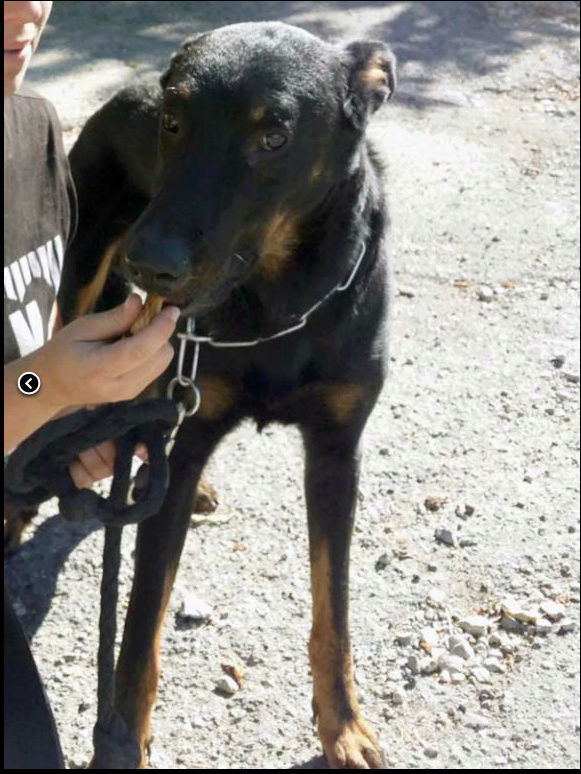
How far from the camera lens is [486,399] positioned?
4.23 m

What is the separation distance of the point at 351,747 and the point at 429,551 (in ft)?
2.69

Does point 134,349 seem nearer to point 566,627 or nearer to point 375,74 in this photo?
point 375,74

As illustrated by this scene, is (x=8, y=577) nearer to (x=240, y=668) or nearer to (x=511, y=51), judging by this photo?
(x=240, y=668)

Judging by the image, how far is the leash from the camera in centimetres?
210

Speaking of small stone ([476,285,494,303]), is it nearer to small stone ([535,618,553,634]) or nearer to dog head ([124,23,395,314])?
small stone ([535,618,553,634])

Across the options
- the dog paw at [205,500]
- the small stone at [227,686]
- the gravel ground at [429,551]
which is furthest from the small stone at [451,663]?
the dog paw at [205,500]

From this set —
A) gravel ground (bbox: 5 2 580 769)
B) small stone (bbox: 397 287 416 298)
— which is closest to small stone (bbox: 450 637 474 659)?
gravel ground (bbox: 5 2 580 769)

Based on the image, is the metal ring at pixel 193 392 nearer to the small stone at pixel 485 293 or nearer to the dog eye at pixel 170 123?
the dog eye at pixel 170 123

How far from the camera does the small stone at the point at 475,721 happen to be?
302 centimetres

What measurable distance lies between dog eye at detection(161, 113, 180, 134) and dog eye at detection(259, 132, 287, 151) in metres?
0.18

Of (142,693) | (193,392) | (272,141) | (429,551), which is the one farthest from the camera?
(429,551)

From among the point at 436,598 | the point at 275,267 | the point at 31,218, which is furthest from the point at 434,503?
the point at 31,218

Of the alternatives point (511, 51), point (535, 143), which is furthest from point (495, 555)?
point (511, 51)

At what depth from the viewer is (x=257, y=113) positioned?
231cm
